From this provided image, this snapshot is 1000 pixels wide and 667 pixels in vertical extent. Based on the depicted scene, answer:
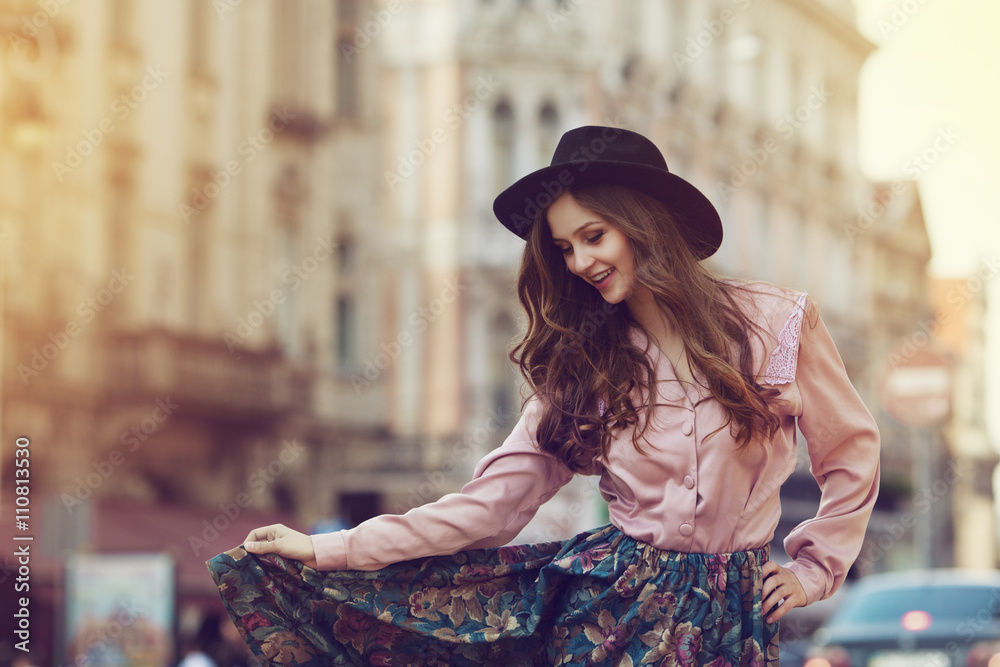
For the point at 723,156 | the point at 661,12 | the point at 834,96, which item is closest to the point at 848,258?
the point at 834,96

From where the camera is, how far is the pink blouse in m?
3.46

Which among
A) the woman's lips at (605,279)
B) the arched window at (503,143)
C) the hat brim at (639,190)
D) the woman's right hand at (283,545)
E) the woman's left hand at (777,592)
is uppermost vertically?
the arched window at (503,143)

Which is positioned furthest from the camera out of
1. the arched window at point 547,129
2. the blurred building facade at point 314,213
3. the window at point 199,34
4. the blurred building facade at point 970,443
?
the blurred building facade at point 970,443

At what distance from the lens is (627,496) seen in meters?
3.59

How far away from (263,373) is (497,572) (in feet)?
69.9

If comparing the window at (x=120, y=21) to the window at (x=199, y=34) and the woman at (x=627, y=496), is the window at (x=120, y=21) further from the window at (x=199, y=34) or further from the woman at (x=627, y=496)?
the woman at (x=627, y=496)

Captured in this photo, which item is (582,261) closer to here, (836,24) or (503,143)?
(503,143)

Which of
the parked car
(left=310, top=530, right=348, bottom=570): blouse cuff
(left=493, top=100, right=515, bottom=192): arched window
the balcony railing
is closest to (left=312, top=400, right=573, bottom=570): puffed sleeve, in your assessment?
(left=310, top=530, right=348, bottom=570): blouse cuff

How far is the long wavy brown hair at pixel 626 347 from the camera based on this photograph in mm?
3479

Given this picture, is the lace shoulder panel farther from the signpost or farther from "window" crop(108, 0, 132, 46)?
"window" crop(108, 0, 132, 46)

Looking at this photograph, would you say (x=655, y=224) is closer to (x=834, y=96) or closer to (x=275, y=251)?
(x=275, y=251)

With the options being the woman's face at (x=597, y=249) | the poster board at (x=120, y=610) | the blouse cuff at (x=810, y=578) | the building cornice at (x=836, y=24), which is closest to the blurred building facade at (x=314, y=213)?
A: the building cornice at (x=836, y=24)

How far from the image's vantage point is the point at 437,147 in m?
31.1

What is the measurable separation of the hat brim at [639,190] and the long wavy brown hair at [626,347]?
0.09 feet
